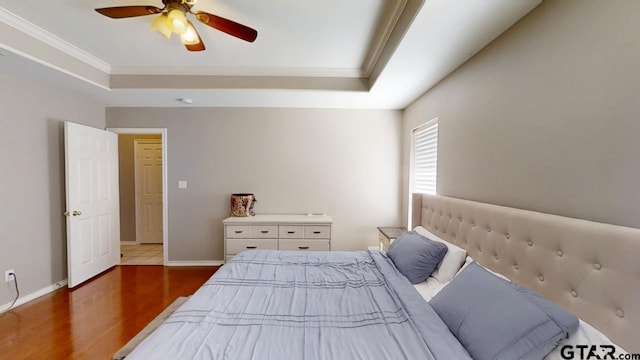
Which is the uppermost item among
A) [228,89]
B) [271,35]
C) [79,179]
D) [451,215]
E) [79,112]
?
[271,35]

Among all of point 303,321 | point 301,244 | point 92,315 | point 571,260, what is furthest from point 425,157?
point 92,315

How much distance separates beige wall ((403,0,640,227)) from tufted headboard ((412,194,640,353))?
0.12 meters

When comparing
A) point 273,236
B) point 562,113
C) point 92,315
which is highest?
point 562,113

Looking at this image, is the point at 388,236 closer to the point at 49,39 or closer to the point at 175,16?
the point at 175,16

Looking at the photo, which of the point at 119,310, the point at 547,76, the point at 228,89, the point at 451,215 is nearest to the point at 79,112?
the point at 228,89

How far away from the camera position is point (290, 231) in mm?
3215

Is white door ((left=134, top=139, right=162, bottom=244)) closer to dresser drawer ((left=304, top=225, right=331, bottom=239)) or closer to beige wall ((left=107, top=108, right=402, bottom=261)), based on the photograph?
beige wall ((left=107, top=108, right=402, bottom=261))

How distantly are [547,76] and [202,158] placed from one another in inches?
147

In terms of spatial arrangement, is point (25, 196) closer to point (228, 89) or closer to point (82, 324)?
point (82, 324)

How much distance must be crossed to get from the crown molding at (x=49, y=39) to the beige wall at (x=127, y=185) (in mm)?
2237

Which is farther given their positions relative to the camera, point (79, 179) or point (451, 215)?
point (79, 179)

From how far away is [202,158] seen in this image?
363 cm

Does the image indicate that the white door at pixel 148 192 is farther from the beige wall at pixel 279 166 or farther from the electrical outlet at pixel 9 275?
the electrical outlet at pixel 9 275

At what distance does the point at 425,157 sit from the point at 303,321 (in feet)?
7.91
